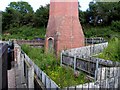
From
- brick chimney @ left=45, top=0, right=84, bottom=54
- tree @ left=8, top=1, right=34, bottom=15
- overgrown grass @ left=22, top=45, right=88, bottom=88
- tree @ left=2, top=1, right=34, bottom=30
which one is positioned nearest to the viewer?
overgrown grass @ left=22, top=45, right=88, bottom=88

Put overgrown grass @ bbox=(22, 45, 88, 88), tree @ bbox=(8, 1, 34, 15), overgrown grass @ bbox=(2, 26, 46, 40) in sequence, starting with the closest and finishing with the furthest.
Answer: overgrown grass @ bbox=(22, 45, 88, 88) < overgrown grass @ bbox=(2, 26, 46, 40) < tree @ bbox=(8, 1, 34, 15)

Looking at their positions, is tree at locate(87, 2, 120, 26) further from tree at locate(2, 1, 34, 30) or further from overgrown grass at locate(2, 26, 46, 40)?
tree at locate(2, 1, 34, 30)

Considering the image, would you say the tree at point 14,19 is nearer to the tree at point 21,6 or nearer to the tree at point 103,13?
the tree at point 21,6

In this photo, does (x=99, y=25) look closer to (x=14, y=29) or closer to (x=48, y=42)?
(x=14, y=29)

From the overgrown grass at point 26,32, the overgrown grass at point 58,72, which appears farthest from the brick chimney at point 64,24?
the overgrown grass at point 26,32

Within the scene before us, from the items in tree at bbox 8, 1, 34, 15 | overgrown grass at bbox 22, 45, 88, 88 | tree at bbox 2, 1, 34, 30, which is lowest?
overgrown grass at bbox 22, 45, 88, 88

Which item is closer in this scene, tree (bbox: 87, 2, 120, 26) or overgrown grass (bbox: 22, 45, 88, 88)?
overgrown grass (bbox: 22, 45, 88, 88)

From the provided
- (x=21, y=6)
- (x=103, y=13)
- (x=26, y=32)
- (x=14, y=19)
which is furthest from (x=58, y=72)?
(x=21, y=6)

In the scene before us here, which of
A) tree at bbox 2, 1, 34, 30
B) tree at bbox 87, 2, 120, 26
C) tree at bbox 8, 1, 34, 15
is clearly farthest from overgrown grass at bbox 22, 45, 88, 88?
tree at bbox 8, 1, 34, 15

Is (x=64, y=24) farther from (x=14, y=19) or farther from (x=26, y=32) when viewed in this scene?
(x=14, y=19)

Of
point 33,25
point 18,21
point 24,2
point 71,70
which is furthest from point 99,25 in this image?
point 71,70

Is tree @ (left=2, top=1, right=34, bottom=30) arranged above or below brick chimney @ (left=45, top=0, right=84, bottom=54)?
above

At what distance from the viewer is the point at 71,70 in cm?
742

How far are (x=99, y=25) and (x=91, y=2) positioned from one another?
4538 millimetres
